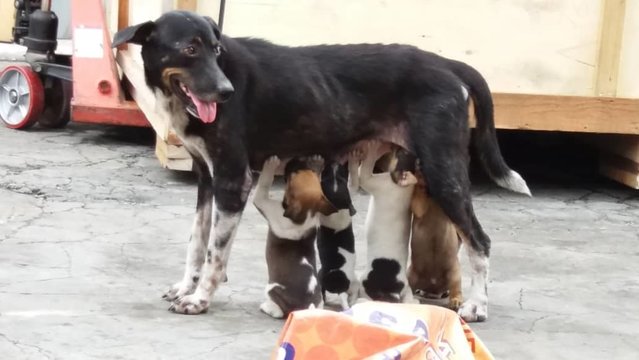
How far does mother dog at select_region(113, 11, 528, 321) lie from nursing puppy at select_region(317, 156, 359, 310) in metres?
0.17

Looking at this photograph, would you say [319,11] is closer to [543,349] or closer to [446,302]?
[446,302]

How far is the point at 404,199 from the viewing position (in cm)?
503

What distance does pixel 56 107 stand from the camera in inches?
390

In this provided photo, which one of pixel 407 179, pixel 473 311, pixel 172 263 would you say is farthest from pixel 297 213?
pixel 172 263

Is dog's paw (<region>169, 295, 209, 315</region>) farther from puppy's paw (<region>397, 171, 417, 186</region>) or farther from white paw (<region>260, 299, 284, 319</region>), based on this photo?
puppy's paw (<region>397, 171, 417, 186</region>)

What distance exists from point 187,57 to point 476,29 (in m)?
3.69

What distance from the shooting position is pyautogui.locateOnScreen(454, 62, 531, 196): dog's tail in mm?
5227

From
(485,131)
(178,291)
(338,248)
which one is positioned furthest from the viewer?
(485,131)

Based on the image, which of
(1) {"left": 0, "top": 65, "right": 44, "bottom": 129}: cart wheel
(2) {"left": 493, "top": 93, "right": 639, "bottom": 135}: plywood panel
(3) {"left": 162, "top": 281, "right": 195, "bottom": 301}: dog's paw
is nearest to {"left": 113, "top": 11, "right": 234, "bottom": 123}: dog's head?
(3) {"left": 162, "top": 281, "right": 195, "bottom": 301}: dog's paw

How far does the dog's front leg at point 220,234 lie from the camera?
487cm

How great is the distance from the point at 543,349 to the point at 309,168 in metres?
1.22

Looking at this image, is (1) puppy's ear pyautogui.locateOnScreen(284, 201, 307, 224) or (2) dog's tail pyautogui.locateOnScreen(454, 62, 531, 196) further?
(2) dog's tail pyautogui.locateOnScreen(454, 62, 531, 196)

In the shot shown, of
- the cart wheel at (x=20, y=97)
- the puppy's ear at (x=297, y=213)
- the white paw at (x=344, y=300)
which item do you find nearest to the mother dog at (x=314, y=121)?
the puppy's ear at (x=297, y=213)

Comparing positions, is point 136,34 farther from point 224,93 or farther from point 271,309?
point 271,309
